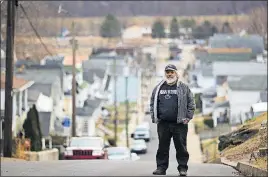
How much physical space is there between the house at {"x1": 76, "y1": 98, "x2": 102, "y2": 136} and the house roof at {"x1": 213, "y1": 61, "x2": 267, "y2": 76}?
12.8 m

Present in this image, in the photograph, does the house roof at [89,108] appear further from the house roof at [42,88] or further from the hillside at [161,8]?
the hillside at [161,8]

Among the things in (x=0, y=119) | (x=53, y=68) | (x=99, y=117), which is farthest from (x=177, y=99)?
(x=99, y=117)

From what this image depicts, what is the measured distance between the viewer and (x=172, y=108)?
13008mm

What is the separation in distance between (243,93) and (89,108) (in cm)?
1388

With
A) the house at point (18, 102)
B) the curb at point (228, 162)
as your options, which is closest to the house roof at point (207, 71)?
the house at point (18, 102)

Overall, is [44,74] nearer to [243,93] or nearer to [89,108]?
[89,108]

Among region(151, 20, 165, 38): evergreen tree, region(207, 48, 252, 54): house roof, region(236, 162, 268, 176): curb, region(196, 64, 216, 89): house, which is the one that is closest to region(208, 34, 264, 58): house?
region(207, 48, 252, 54): house roof

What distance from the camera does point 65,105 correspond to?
66.3 meters

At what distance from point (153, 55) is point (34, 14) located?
9530 centimetres

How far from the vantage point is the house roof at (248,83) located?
62000 millimetres

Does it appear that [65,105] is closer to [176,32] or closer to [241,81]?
[241,81]

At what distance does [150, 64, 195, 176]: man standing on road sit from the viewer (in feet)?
42.6

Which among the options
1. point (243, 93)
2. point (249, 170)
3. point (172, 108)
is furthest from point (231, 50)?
point (172, 108)

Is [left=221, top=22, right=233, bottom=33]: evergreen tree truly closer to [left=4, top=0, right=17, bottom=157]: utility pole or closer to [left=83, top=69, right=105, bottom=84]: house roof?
[left=83, top=69, right=105, bottom=84]: house roof
